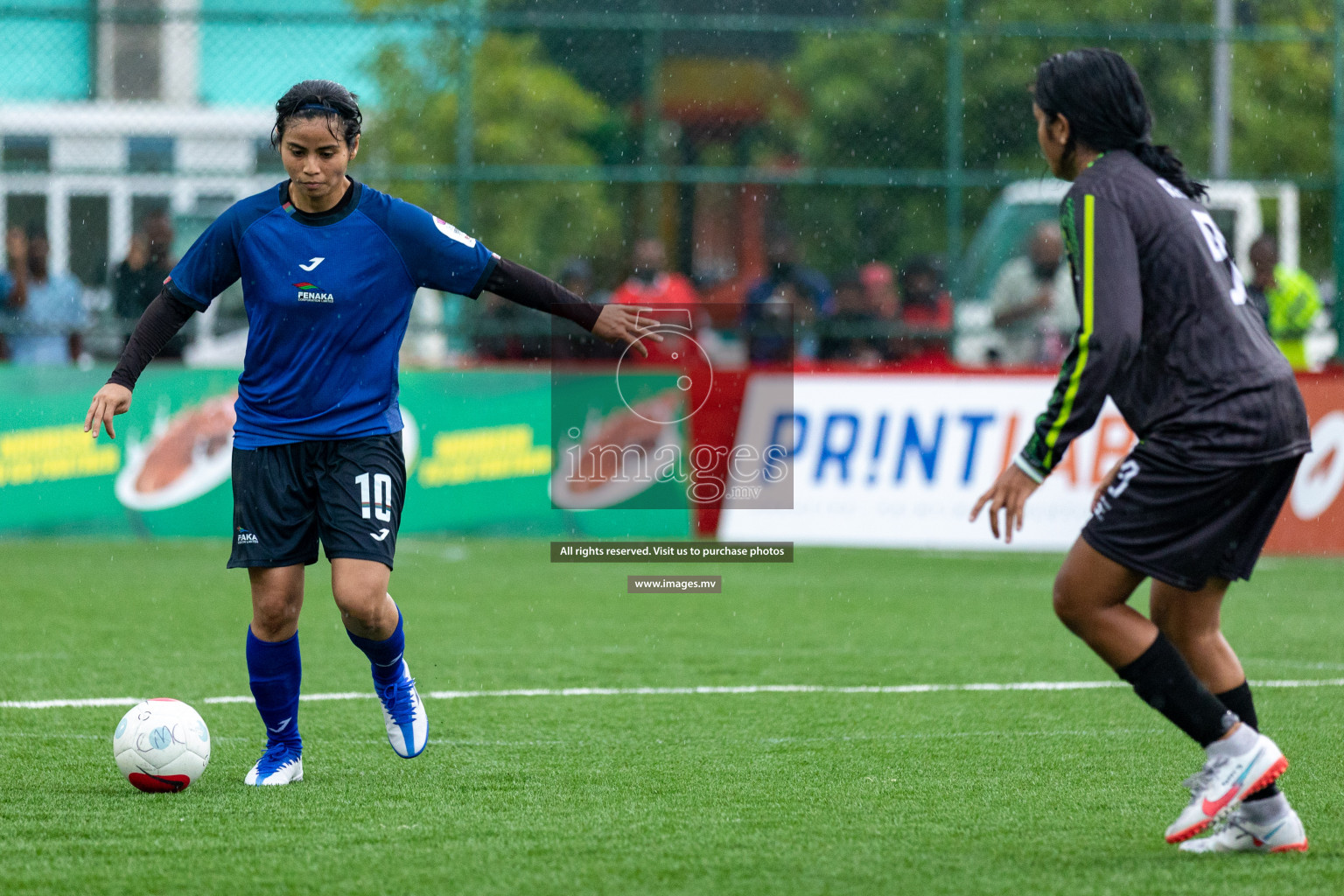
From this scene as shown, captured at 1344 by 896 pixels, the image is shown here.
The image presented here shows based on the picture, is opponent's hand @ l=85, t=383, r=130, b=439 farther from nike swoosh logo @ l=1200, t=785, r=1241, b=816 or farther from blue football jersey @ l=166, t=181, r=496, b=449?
nike swoosh logo @ l=1200, t=785, r=1241, b=816

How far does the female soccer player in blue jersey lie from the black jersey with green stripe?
1622 millimetres

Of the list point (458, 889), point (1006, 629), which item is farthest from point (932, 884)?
point (1006, 629)

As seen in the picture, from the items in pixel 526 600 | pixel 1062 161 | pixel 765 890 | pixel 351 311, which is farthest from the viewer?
pixel 526 600

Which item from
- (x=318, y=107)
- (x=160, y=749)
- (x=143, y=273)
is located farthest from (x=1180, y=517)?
(x=143, y=273)

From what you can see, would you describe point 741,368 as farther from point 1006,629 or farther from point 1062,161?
point 1062,161

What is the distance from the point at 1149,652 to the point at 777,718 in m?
2.31

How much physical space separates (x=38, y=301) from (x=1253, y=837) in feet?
36.1

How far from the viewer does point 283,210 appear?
5.11m

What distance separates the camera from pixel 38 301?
43.0 ft

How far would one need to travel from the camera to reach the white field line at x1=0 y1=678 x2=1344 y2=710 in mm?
6652

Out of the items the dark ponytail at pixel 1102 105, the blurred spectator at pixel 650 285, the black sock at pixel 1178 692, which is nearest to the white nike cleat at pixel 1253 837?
the black sock at pixel 1178 692

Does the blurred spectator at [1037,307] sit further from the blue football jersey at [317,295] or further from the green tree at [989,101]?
the blue football jersey at [317,295]

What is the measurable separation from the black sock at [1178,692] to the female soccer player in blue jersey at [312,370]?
1.85 meters

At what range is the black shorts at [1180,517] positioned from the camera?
4.02 meters
